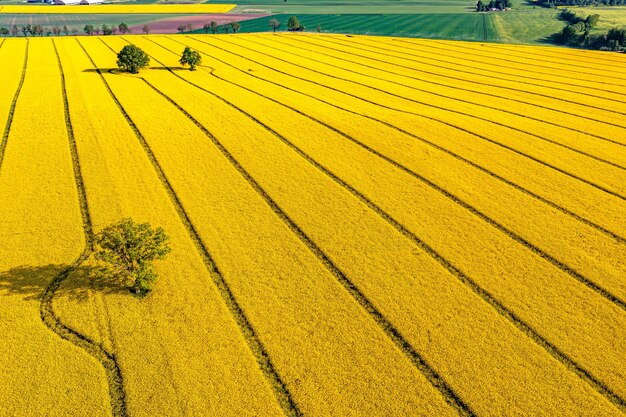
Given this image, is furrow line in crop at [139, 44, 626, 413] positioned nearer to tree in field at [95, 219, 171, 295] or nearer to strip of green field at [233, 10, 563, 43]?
tree in field at [95, 219, 171, 295]

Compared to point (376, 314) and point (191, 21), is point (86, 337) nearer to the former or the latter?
point (376, 314)

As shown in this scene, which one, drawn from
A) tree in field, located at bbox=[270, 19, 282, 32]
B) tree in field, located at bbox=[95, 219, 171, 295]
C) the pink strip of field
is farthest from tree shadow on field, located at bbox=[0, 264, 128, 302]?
the pink strip of field

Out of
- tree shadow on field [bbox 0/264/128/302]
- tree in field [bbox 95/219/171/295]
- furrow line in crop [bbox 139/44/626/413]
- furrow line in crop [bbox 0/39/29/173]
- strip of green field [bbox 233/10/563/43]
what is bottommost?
furrow line in crop [bbox 139/44/626/413]

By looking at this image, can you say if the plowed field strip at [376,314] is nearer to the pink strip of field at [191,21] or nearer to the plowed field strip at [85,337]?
the plowed field strip at [85,337]

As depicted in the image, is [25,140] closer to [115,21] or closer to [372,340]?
[372,340]

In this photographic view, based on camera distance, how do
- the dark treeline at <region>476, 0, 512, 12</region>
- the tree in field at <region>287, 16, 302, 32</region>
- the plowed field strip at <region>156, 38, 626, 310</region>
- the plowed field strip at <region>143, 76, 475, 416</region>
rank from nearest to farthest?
the plowed field strip at <region>143, 76, 475, 416</region>
the plowed field strip at <region>156, 38, 626, 310</region>
the tree in field at <region>287, 16, 302, 32</region>
the dark treeline at <region>476, 0, 512, 12</region>

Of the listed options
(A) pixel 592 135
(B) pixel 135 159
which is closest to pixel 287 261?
(B) pixel 135 159
